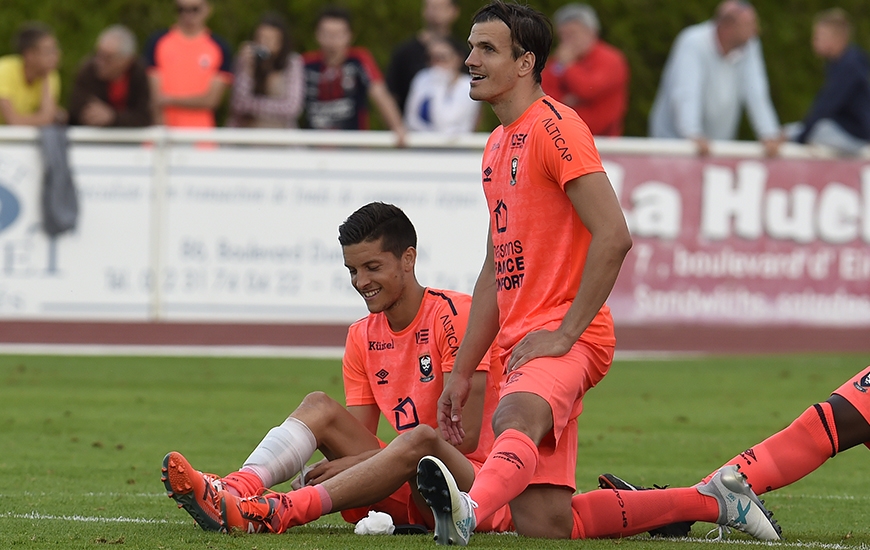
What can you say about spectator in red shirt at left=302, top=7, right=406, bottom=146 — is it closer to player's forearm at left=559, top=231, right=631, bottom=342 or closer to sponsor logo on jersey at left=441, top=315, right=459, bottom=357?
sponsor logo on jersey at left=441, top=315, right=459, bottom=357

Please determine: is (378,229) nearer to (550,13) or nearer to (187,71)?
(187,71)

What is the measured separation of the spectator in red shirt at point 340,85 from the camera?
14.0 m

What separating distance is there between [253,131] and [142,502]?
7.76m

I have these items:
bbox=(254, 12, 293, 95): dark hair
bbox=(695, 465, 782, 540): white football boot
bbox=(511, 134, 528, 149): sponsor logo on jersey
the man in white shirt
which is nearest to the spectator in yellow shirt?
bbox=(254, 12, 293, 95): dark hair

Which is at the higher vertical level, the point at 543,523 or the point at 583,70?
the point at 583,70

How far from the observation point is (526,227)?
5.43 metres

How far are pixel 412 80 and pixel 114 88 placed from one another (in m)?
3.03

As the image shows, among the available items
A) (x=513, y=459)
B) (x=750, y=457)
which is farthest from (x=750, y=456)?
(x=513, y=459)

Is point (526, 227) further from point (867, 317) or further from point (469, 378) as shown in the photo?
point (867, 317)

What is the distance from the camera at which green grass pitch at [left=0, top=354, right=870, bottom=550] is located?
5.53 m

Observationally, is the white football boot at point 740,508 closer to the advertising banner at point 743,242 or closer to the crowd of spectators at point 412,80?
the advertising banner at point 743,242

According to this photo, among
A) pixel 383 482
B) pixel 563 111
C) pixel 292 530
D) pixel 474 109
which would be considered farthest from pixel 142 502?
pixel 474 109

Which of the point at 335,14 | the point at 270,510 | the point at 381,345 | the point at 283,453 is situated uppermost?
the point at 335,14

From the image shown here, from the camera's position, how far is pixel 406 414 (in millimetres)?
5945
